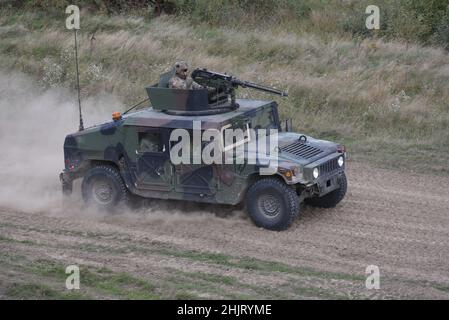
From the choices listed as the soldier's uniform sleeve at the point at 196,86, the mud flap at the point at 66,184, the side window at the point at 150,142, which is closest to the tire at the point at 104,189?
the mud flap at the point at 66,184

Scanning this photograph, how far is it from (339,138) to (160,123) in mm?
6130

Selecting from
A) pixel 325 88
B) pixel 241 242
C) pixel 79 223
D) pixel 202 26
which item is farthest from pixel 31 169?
pixel 202 26

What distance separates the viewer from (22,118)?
20.3 m

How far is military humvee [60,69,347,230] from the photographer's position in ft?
39.4

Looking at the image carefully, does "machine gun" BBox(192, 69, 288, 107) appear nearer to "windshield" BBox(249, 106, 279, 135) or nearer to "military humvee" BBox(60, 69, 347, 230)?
"military humvee" BBox(60, 69, 347, 230)

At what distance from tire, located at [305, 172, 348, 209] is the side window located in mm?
2450

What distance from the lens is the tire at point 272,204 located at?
38.9ft

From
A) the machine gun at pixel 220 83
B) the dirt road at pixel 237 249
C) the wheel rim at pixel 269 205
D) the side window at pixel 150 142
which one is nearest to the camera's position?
the dirt road at pixel 237 249

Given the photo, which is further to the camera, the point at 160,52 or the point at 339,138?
the point at 160,52

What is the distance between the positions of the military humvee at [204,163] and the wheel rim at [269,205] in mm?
14

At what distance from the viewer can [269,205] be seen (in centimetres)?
1209

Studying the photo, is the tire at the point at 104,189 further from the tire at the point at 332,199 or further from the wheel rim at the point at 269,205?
the tire at the point at 332,199

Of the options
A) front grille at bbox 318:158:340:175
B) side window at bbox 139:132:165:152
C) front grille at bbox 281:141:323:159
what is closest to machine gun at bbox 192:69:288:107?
front grille at bbox 281:141:323:159

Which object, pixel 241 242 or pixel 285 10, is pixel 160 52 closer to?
pixel 285 10
